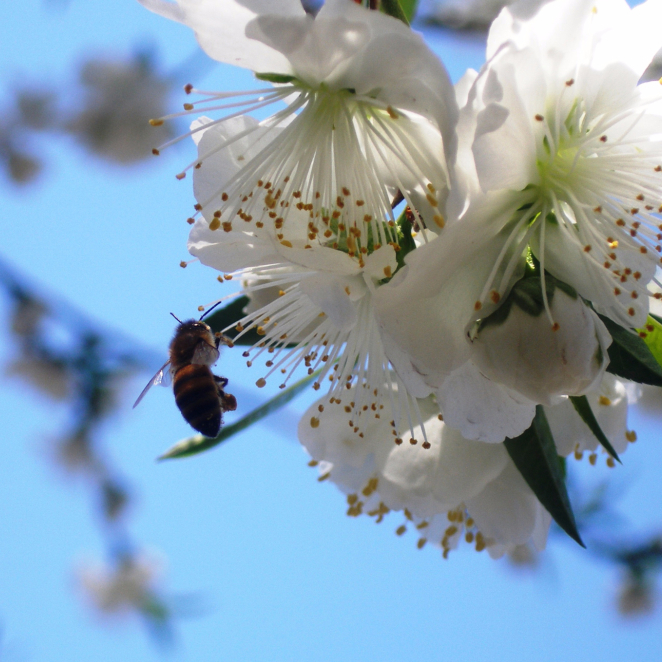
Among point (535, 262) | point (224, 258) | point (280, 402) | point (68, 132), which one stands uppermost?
point (535, 262)

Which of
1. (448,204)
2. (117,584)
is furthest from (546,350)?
(117,584)

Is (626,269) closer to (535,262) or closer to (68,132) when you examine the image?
(535,262)

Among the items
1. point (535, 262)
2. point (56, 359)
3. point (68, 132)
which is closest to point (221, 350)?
point (535, 262)

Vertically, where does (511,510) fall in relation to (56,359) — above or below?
above

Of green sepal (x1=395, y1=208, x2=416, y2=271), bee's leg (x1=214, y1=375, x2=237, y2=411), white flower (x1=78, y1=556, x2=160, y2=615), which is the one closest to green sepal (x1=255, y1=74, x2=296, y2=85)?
green sepal (x1=395, y1=208, x2=416, y2=271)

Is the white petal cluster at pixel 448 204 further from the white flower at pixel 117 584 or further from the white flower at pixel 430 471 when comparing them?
the white flower at pixel 117 584

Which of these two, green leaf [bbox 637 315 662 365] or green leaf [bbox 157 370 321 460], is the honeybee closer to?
green leaf [bbox 157 370 321 460]
